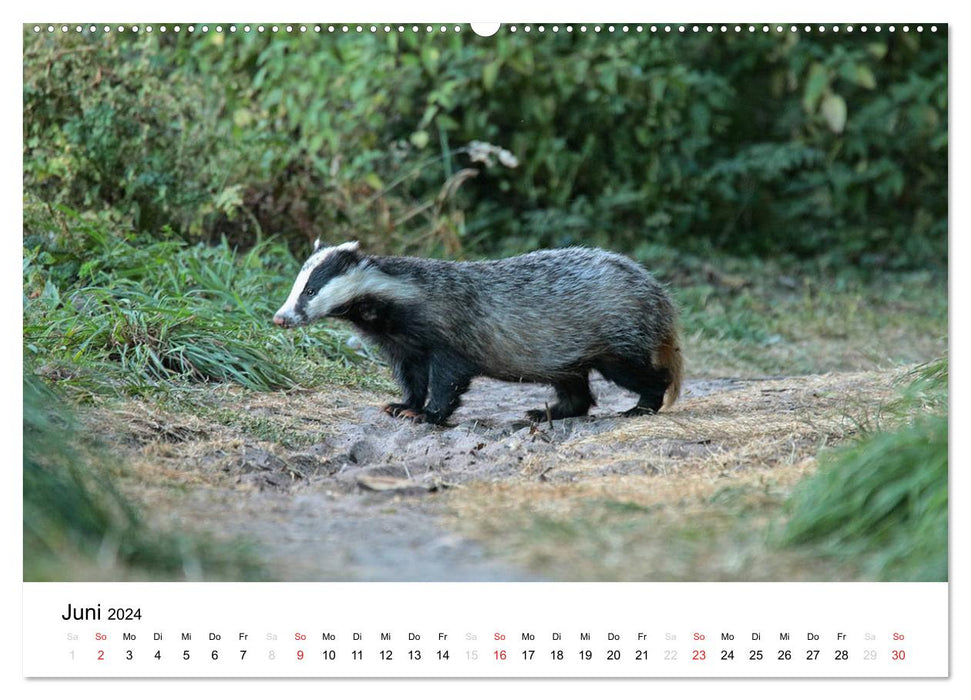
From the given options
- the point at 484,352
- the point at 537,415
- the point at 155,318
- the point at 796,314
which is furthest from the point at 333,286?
the point at 796,314

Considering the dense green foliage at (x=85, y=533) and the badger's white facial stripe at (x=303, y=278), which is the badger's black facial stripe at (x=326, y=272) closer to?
the badger's white facial stripe at (x=303, y=278)

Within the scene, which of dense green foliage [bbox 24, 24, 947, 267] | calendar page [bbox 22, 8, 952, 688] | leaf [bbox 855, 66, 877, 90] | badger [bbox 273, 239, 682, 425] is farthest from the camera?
leaf [bbox 855, 66, 877, 90]

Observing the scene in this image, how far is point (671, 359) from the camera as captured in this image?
625 centimetres

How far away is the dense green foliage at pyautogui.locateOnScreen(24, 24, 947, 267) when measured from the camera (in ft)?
25.8

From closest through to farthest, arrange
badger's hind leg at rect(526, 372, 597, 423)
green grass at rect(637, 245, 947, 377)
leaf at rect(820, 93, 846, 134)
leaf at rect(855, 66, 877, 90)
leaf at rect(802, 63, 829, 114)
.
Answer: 1. badger's hind leg at rect(526, 372, 597, 423)
2. green grass at rect(637, 245, 947, 377)
3. leaf at rect(855, 66, 877, 90)
4. leaf at rect(802, 63, 829, 114)
5. leaf at rect(820, 93, 846, 134)

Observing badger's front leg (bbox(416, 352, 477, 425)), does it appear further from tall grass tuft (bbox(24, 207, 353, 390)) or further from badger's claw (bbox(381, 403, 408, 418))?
tall grass tuft (bbox(24, 207, 353, 390))

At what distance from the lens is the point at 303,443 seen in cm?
541

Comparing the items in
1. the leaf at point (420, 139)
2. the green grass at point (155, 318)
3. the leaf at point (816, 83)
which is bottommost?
the green grass at point (155, 318)

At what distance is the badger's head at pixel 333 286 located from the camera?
566cm

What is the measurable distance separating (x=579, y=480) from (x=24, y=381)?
215 centimetres

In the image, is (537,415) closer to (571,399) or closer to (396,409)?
(571,399)

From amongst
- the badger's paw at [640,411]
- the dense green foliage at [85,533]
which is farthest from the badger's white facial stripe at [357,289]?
the dense green foliage at [85,533]

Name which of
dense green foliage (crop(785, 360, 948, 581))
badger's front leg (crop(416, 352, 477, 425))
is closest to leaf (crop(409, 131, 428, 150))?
badger's front leg (crop(416, 352, 477, 425))
